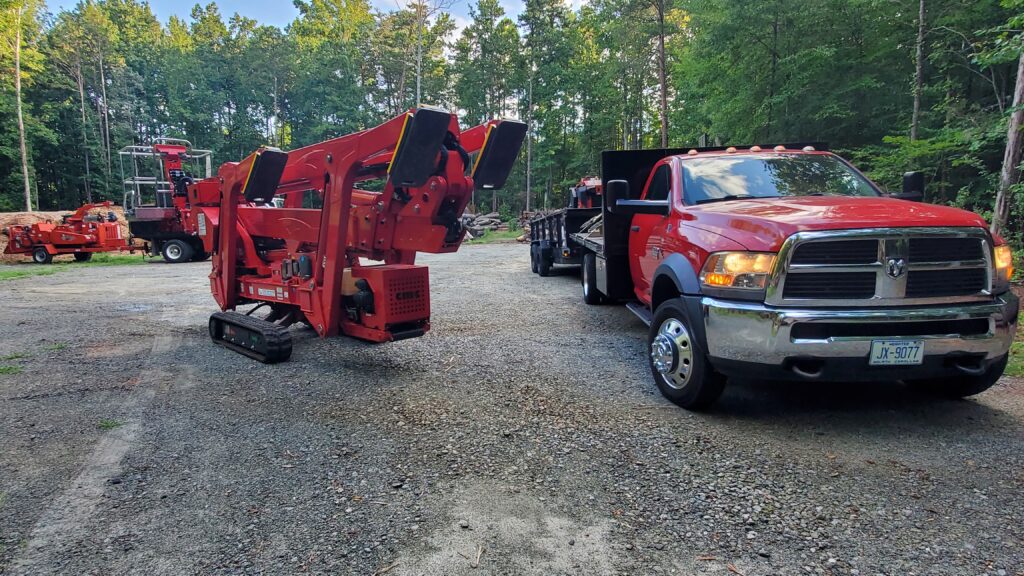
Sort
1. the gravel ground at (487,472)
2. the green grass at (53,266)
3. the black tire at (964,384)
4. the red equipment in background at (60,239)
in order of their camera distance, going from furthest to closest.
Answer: the red equipment in background at (60,239), the green grass at (53,266), the black tire at (964,384), the gravel ground at (487,472)

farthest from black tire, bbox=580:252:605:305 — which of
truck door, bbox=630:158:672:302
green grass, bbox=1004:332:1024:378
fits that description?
green grass, bbox=1004:332:1024:378

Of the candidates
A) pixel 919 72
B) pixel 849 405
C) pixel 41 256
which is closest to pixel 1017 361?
pixel 849 405

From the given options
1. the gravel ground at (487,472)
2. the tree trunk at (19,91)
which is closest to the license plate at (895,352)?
the gravel ground at (487,472)

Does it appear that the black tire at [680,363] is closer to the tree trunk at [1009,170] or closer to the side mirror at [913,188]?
the side mirror at [913,188]

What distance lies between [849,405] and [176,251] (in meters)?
21.0

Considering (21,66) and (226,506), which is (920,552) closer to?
(226,506)

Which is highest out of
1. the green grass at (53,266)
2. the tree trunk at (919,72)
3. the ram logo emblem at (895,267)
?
the tree trunk at (919,72)

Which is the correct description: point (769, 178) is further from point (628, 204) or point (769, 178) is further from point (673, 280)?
point (673, 280)

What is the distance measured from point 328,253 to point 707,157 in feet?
12.4

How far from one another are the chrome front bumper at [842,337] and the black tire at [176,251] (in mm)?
20270

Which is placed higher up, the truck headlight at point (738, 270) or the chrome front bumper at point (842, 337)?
the truck headlight at point (738, 270)

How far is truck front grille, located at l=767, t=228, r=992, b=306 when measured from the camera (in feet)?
10.5

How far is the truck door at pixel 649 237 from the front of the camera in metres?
→ 4.84

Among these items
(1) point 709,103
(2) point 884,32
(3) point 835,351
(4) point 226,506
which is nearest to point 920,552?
(3) point 835,351
